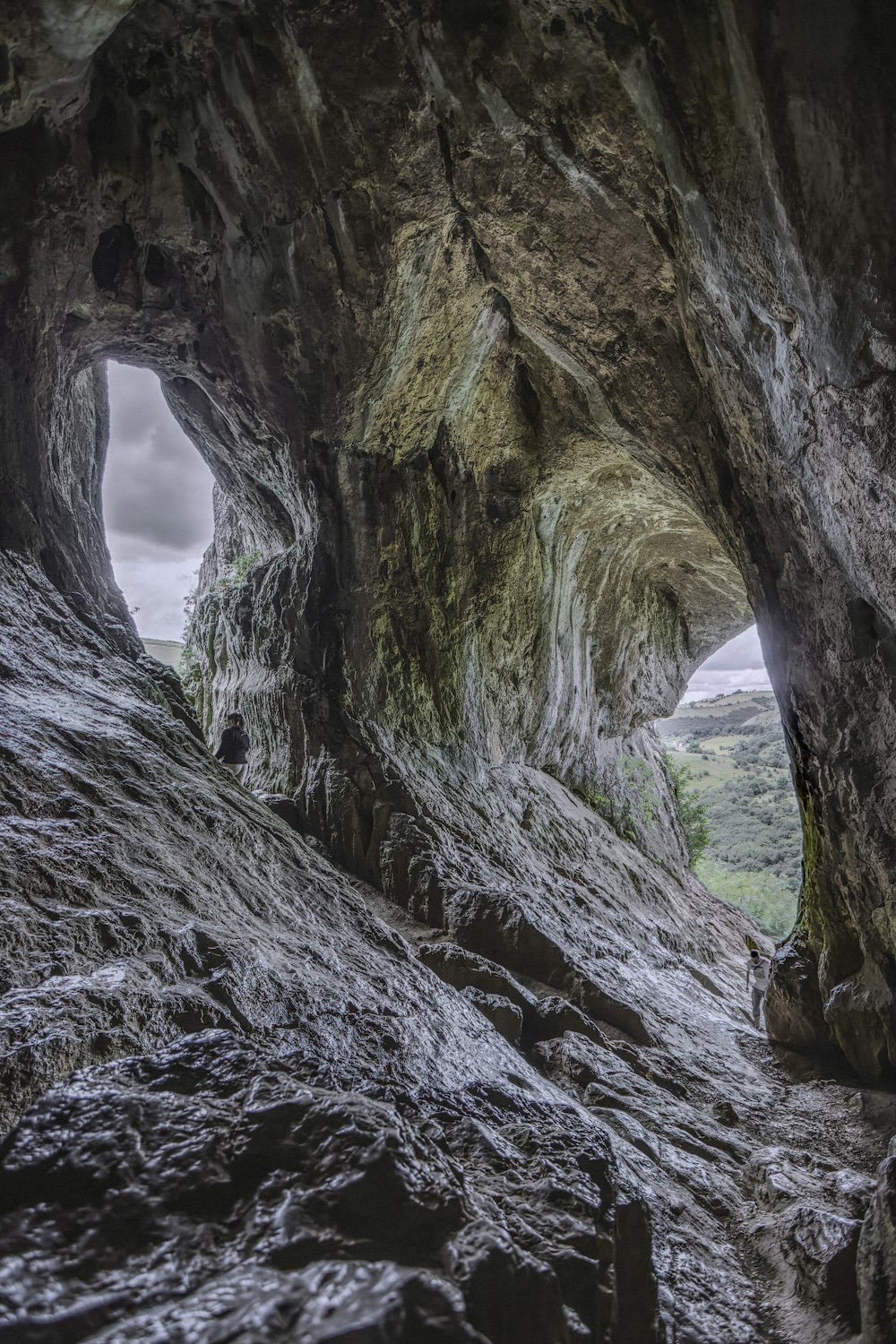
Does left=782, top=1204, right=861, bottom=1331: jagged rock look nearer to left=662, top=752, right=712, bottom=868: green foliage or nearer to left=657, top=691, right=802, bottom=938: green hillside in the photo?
left=662, top=752, right=712, bottom=868: green foliage

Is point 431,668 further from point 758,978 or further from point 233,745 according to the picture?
point 758,978

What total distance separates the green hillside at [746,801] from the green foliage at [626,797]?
352cm

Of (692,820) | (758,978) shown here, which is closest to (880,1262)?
(758,978)

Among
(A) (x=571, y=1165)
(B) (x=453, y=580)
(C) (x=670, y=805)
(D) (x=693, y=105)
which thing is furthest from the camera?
(C) (x=670, y=805)

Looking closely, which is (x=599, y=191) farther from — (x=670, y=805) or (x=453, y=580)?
(x=670, y=805)

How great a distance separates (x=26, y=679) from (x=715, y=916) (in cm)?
1383

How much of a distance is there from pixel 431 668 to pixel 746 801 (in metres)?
49.6

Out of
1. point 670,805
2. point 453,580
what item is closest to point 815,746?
point 453,580

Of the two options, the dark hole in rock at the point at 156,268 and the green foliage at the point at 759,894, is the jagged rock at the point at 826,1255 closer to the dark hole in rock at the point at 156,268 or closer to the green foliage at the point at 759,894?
the dark hole in rock at the point at 156,268

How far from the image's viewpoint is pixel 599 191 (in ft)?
22.1

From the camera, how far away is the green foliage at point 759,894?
3032cm

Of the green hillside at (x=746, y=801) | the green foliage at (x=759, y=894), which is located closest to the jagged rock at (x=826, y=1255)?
the green hillside at (x=746, y=801)

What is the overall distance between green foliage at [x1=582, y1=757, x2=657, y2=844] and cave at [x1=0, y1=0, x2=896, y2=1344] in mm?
1457

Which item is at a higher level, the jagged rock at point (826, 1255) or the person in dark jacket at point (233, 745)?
the person in dark jacket at point (233, 745)
